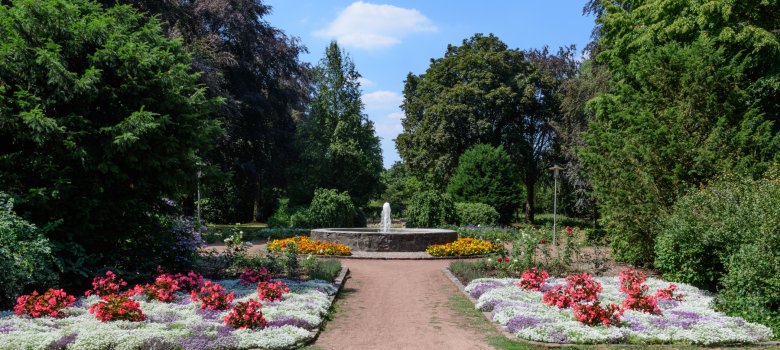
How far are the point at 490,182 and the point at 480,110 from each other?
23.8ft

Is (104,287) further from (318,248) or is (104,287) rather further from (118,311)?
(318,248)

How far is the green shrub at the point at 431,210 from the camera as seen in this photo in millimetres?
28969

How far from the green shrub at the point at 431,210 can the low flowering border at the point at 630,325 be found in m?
18.2

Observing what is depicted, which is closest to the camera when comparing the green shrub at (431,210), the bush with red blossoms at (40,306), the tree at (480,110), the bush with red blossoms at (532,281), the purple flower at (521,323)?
the bush with red blossoms at (40,306)

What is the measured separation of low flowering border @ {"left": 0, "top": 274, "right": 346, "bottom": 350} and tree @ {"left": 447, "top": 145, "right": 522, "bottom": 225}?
24.7 meters

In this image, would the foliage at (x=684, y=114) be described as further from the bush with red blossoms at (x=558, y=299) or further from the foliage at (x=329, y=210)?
the foliage at (x=329, y=210)

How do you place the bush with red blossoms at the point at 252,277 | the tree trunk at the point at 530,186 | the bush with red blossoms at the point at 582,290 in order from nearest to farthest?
the bush with red blossoms at the point at 582,290
the bush with red blossoms at the point at 252,277
the tree trunk at the point at 530,186

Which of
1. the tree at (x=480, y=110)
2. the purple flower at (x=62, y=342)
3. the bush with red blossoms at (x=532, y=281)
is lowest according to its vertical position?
the purple flower at (x=62, y=342)

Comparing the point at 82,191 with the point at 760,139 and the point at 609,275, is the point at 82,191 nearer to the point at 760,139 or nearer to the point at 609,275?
the point at 609,275

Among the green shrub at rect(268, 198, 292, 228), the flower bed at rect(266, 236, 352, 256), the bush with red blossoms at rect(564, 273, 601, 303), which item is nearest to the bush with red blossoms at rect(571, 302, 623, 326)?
the bush with red blossoms at rect(564, 273, 601, 303)

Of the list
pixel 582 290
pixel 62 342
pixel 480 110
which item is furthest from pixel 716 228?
pixel 480 110

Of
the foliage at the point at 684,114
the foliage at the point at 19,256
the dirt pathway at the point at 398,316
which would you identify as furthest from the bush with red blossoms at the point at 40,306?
the foliage at the point at 684,114

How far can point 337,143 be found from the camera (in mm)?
35375

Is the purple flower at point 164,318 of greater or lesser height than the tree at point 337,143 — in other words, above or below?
below
